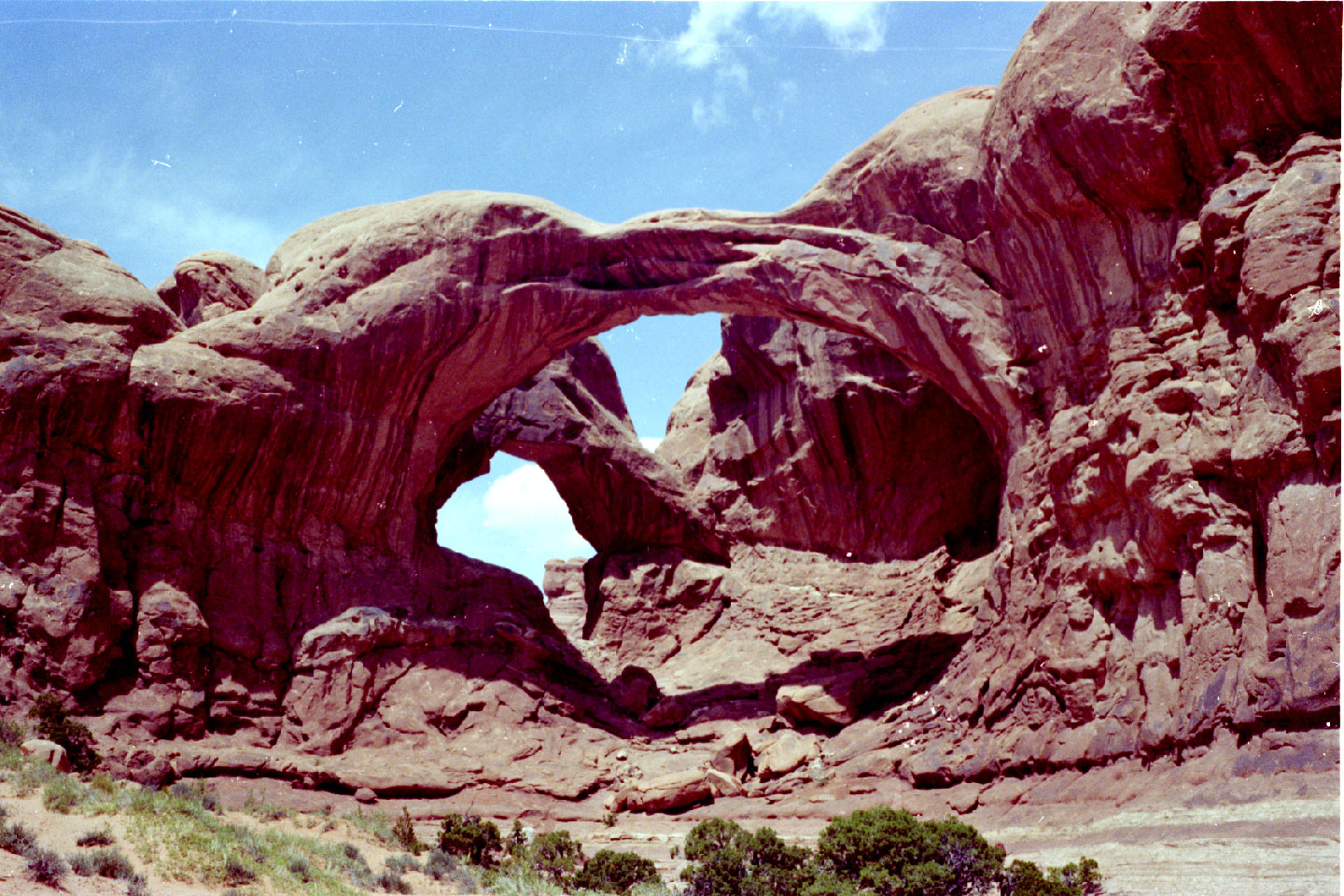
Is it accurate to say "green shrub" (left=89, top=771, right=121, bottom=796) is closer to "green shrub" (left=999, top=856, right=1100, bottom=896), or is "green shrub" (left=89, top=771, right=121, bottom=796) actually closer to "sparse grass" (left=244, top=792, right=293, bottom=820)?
"sparse grass" (left=244, top=792, right=293, bottom=820)

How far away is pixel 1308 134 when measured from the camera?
15.7m

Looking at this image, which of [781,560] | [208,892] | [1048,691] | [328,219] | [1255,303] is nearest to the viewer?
[208,892]

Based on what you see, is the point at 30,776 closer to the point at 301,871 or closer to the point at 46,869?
the point at 301,871

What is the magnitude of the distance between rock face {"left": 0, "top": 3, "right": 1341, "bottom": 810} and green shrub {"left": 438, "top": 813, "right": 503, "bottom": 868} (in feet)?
12.9

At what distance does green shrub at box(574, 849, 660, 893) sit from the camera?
48.8ft

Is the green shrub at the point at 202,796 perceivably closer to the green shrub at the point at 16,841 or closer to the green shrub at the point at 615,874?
the green shrub at the point at 615,874

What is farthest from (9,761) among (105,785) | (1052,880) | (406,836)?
(1052,880)

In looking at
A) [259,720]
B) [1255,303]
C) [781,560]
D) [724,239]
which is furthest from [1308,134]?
[259,720]

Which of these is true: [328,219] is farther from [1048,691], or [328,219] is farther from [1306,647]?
[1306,647]

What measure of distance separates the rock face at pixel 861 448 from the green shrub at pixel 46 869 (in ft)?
26.8

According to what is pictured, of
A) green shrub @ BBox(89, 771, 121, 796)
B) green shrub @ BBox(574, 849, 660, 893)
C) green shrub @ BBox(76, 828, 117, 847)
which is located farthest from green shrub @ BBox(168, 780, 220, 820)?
green shrub @ BBox(574, 849, 660, 893)

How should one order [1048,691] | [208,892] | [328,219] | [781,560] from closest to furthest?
1. [208,892]
2. [1048,691]
3. [328,219]
4. [781,560]

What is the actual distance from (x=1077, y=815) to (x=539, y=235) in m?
15.1

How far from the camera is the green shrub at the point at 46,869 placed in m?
10.7
